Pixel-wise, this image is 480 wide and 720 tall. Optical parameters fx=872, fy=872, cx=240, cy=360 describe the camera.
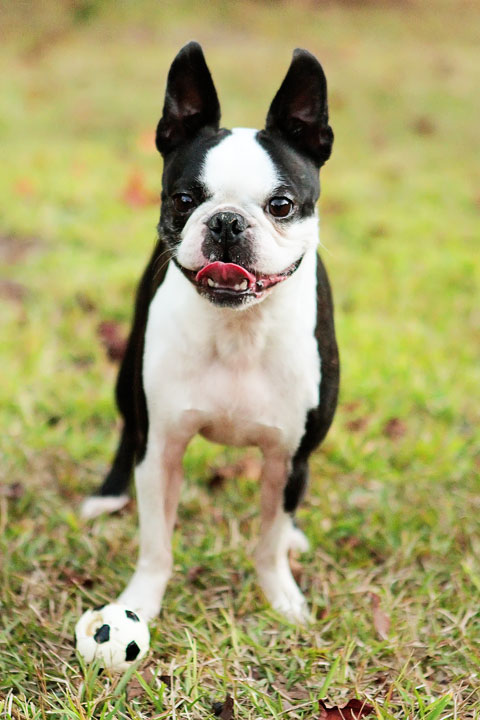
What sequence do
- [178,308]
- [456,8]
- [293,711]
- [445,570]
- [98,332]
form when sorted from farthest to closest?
[456,8] < [98,332] < [445,570] < [178,308] < [293,711]

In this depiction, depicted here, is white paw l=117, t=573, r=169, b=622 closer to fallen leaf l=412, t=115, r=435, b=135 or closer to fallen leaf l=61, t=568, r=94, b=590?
fallen leaf l=61, t=568, r=94, b=590

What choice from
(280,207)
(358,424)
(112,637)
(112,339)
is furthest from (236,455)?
(280,207)

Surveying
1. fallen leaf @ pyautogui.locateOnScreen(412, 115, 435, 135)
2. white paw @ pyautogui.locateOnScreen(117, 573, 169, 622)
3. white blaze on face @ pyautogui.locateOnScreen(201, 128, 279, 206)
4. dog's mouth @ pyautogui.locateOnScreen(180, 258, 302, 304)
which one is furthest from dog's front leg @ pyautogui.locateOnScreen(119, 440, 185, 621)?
fallen leaf @ pyautogui.locateOnScreen(412, 115, 435, 135)

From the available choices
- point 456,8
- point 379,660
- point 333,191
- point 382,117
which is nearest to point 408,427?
point 379,660

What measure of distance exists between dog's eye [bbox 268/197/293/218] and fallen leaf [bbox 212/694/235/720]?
1358 mm

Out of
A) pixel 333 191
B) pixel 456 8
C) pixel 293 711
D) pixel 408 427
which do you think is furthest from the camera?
pixel 456 8

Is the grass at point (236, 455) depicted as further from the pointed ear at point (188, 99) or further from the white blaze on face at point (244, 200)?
the pointed ear at point (188, 99)

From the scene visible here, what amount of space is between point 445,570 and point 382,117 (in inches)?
274

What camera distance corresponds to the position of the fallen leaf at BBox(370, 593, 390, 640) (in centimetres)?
282

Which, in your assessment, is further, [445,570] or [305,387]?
[445,570]

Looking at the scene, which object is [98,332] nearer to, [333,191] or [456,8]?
[333,191]

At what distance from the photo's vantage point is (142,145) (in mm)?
8133

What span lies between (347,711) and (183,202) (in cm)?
148

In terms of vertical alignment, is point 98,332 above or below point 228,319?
below
